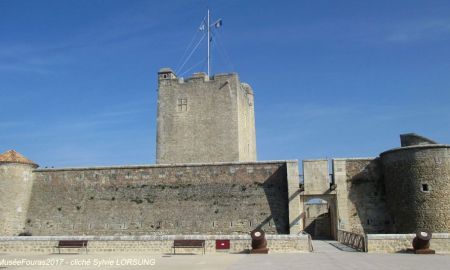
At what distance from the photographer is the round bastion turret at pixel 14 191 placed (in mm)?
23875

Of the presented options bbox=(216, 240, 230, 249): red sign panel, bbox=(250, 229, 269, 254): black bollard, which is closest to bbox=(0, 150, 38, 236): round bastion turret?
bbox=(216, 240, 230, 249): red sign panel

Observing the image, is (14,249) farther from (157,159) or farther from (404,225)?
(404,225)

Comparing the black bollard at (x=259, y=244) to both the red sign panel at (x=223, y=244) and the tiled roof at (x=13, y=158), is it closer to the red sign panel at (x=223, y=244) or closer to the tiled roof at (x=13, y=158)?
the red sign panel at (x=223, y=244)

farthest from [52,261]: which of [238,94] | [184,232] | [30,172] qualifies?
[238,94]

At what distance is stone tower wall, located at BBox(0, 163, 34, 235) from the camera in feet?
78.2

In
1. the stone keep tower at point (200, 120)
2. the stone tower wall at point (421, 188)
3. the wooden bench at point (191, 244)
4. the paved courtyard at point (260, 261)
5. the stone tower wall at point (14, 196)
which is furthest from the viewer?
the stone keep tower at point (200, 120)

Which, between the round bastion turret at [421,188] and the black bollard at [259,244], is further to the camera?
the round bastion turret at [421,188]

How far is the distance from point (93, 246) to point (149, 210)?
5.63m

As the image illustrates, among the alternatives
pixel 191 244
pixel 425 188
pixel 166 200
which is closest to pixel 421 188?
pixel 425 188

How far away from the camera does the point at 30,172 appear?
82.5 ft

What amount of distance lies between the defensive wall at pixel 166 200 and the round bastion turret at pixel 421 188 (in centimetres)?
438

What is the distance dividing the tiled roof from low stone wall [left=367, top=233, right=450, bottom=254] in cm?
1814

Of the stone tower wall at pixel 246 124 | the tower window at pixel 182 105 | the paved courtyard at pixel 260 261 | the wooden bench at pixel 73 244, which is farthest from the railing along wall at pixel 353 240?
the tower window at pixel 182 105

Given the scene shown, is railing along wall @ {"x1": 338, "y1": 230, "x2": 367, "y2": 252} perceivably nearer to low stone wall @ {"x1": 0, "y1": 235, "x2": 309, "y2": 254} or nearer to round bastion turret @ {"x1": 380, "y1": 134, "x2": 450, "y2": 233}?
low stone wall @ {"x1": 0, "y1": 235, "x2": 309, "y2": 254}
